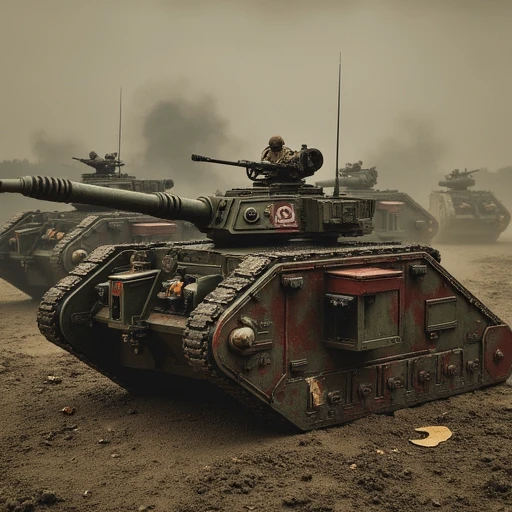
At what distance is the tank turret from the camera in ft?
27.2

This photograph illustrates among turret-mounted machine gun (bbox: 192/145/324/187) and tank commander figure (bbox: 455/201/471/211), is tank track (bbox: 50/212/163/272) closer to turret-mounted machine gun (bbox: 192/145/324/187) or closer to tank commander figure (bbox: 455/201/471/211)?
turret-mounted machine gun (bbox: 192/145/324/187)

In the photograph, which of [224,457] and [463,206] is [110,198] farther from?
[463,206]

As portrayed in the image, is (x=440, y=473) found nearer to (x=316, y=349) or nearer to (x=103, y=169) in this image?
(x=316, y=349)

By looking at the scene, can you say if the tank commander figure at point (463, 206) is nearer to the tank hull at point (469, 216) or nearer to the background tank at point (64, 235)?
the tank hull at point (469, 216)

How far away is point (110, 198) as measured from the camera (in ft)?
25.3

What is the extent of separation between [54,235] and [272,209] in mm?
8224

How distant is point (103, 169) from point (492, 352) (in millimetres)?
10401

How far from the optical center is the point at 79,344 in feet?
28.4

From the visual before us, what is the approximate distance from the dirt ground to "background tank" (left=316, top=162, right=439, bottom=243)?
12.2m

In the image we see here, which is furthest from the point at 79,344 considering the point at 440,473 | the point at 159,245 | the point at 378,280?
the point at 440,473

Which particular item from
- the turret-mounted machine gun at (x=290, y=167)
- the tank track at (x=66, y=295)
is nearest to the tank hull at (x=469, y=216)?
the turret-mounted machine gun at (x=290, y=167)

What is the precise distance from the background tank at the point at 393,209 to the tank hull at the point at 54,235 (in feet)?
21.5

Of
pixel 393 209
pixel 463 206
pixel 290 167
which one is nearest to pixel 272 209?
pixel 290 167

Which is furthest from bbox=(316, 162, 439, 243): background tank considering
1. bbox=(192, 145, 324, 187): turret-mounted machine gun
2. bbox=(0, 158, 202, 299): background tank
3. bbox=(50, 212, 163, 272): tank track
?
bbox=(192, 145, 324, 187): turret-mounted machine gun
